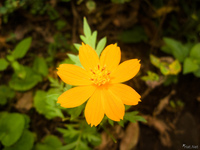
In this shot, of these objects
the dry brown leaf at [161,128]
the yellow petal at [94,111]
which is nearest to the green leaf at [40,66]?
the yellow petal at [94,111]

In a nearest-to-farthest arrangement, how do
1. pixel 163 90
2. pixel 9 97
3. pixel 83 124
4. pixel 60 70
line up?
pixel 60 70 < pixel 83 124 < pixel 9 97 < pixel 163 90

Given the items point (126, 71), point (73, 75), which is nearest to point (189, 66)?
point (126, 71)

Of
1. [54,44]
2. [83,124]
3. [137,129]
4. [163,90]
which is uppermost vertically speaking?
[54,44]

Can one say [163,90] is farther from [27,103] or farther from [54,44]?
[27,103]

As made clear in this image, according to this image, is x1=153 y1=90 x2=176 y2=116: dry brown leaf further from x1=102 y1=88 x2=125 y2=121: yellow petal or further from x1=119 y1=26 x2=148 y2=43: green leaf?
x1=102 y1=88 x2=125 y2=121: yellow petal

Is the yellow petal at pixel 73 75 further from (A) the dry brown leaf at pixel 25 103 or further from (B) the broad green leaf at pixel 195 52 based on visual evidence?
(B) the broad green leaf at pixel 195 52

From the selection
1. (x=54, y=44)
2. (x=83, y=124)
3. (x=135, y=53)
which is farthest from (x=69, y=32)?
(x=83, y=124)
